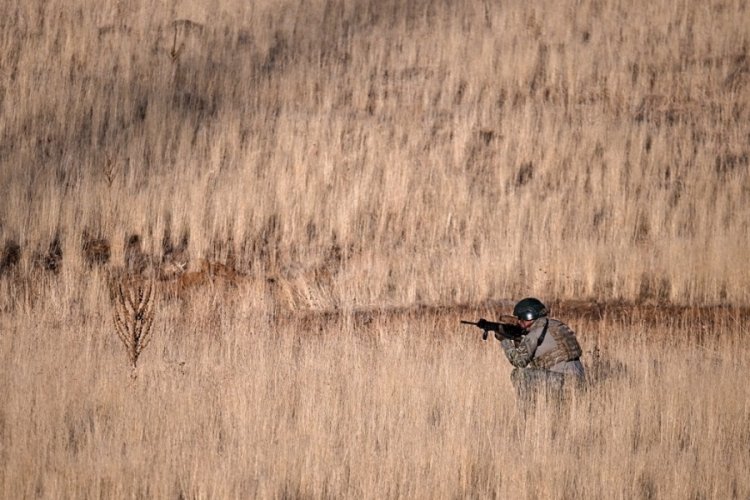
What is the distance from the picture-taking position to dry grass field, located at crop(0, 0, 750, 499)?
679 centimetres

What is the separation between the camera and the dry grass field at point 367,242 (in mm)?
6785

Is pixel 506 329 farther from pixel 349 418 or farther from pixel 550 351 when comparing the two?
pixel 349 418

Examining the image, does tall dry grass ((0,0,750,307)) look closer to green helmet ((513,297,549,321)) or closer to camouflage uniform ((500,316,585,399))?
green helmet ((513,297,549,321))

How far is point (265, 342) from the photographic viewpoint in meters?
9.03

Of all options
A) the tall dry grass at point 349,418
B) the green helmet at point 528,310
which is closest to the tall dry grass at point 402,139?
the tall dry grass at point 349,418

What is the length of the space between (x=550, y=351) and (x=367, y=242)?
14.8 feet

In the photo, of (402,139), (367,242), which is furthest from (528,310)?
(402,139)

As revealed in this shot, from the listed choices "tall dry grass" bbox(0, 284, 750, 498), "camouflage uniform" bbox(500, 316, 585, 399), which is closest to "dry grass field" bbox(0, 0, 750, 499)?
"tall dry grass" bbox(0, 284, 750, 498)

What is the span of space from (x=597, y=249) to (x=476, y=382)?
3838 mm

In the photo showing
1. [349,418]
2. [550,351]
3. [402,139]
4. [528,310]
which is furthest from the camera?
[402,139]

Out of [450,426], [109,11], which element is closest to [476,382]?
[450,426]

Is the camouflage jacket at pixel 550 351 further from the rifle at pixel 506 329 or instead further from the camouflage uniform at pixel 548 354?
→ the rifle at pixel 506 329

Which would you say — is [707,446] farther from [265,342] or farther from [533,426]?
[265,342]

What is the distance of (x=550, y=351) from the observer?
7.83m
